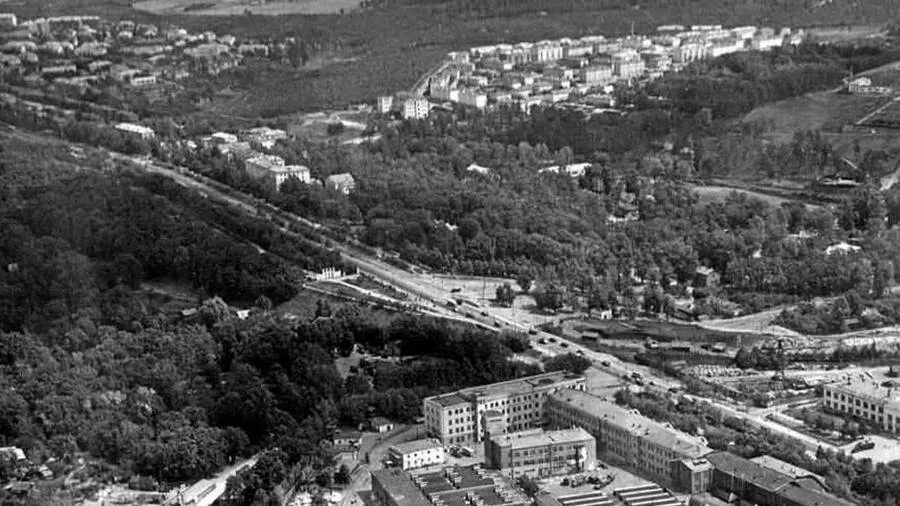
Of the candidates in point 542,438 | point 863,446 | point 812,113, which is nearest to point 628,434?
point 542,438

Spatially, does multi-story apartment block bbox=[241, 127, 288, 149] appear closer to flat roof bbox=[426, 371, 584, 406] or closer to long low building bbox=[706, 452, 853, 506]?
flat roof bbox=[426, 371, 584, 406]

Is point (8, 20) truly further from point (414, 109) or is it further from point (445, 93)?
point (414, 109)

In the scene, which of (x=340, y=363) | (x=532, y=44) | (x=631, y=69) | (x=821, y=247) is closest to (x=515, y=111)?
(x=631, y=69)

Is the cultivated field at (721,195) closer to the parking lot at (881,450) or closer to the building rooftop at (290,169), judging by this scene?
the building rooftop at (290,169)

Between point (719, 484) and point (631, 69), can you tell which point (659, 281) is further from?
point (631, 69)

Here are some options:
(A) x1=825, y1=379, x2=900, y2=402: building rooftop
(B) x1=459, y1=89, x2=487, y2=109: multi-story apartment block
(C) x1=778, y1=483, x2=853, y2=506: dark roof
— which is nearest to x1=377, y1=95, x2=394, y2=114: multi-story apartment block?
(B) x1=459, y1=89, x2=487, y2=109: multi-story apartment block

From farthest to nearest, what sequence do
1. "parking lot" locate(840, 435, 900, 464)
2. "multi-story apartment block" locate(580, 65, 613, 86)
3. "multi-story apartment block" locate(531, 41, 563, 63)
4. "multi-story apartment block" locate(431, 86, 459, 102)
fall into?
"multi-story apartment block" locate(531, 41, 563, 63) → "multi-story apartment block" locate(580, 65, 613, 86) → "multi-story apartment block" locate(431, 86, 459, 102) → "parking lot" locate(840, 435, 900, 464)
